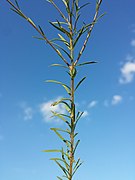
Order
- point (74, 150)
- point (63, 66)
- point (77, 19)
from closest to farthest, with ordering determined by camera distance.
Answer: point (74, 150)
point (63, 66)
point (77, 19)

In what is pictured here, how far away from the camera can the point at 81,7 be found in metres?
1.48

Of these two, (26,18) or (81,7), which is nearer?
(26,18)

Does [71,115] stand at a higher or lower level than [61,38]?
lower

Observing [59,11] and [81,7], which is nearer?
[59,11]

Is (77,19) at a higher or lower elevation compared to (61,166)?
higher

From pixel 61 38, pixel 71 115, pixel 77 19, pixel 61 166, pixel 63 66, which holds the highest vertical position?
pixel 77 19

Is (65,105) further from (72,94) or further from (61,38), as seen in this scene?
(61,38)

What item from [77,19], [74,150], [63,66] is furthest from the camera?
[77,19]

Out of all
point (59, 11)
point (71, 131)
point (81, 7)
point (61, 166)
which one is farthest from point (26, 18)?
point (61, 166)

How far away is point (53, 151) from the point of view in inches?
45.4

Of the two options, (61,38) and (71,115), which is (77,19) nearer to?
(61,38)

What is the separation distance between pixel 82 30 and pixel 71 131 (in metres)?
0.54

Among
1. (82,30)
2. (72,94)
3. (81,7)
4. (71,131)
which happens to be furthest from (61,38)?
(71,131)

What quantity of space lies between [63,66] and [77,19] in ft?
1.01
